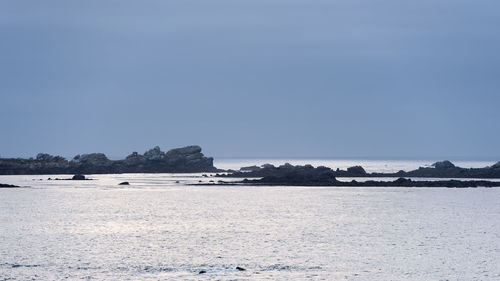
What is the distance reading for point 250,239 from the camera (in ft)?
186

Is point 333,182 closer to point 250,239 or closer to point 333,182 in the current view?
point 333,182

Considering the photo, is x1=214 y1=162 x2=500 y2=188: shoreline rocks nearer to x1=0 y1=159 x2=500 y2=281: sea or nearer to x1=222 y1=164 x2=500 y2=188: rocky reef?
→ x1=222 y1=164 x2=500 y2=188: rocky reef

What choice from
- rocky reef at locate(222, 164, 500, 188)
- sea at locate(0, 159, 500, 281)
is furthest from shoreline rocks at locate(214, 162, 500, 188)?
sea at locate(0, 159, 500, 281)

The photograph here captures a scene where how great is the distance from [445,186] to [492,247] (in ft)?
274

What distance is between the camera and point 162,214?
80.3 metres

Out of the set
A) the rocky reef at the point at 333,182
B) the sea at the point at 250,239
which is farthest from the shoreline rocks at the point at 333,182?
the sea at the point at 250,239

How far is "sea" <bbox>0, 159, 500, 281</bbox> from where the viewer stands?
4197 cm

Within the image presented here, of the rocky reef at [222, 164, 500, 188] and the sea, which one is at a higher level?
the rocky reef at [222, 164, 500, 188]

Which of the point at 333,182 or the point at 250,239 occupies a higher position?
the point at 333,182

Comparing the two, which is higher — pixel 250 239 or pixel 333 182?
pixel 333 182

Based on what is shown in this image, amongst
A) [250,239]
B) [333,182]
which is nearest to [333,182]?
[333,182]

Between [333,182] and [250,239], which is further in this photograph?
[333,182]

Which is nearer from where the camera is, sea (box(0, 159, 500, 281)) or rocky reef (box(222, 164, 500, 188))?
sea (box(0, 159, 500, 281))

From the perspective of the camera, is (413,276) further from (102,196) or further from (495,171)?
(495,171)
